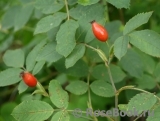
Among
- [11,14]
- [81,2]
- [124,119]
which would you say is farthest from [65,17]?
[124,119]

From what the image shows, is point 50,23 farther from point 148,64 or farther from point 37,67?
point 148,64

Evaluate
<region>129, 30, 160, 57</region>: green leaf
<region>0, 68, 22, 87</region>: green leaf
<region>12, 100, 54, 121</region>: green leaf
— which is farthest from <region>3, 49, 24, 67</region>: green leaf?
<region>129, 30, 160, 57</region>: green leaf

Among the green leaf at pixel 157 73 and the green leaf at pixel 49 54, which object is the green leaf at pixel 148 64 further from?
the green leaf at pixel 49 54

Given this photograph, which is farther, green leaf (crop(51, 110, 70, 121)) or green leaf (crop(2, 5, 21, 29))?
green leaf (crop(2, 5, 21, 29))

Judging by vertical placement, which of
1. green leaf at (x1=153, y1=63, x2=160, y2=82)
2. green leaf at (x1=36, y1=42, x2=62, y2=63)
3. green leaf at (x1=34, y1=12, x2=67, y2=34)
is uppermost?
green leaf at (x1=34, y1=12, x2=67, y2=34)

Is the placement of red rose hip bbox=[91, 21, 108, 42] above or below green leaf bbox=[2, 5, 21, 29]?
above

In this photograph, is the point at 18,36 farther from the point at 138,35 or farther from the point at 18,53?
the point at 138,35

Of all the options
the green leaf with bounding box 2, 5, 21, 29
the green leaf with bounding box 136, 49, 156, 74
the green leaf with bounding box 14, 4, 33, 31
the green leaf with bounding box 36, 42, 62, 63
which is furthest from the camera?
the green leaf with bounding box 2, 5, 21, 29

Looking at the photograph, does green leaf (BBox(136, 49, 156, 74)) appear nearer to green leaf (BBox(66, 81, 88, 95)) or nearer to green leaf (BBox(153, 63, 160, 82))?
green leaf (BBox(153, 63, 160, 82))
